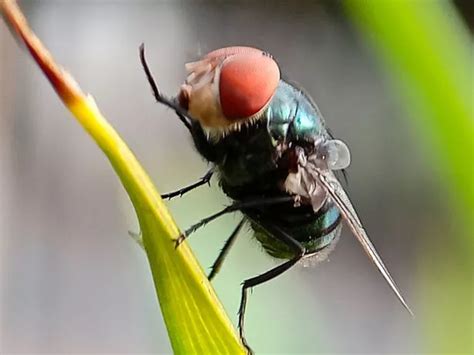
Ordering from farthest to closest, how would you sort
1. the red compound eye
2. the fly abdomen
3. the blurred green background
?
the blurred green background → the fly abdomen → the red compound eye

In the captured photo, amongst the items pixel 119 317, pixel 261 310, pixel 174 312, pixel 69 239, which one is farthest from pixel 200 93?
pixel 69 239

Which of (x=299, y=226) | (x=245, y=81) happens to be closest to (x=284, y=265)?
(x=299, y=226)

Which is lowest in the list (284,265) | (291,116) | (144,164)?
(144,164)

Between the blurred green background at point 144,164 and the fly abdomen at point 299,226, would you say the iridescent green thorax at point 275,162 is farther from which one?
the blurred green background at point 144,164

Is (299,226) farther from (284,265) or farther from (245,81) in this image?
(245,81)

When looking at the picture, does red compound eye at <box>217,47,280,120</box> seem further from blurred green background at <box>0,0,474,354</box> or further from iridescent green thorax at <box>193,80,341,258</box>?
blurred green background at <box>0,0,474,354</box>

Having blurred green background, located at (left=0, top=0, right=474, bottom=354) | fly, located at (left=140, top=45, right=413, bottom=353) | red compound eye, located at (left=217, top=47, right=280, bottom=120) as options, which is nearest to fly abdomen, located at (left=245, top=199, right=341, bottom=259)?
fly, located at (left=140, top=45, right=413, bottom=353)
